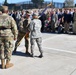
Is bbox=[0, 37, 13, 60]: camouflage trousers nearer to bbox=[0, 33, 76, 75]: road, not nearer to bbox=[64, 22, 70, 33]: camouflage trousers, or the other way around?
bbox=[0, 33, 76, 75]: road

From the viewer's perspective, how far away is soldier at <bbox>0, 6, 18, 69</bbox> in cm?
731

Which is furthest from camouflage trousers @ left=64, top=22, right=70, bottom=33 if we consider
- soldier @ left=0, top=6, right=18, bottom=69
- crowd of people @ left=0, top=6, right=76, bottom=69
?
soldier @ left=0, top=6, right=18, bottom=69

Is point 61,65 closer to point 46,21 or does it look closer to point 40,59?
point 40,59

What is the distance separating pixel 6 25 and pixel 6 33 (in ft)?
0.75

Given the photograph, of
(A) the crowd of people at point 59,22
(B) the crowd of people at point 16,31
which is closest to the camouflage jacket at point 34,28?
(B) the crowd of people at point 16,31

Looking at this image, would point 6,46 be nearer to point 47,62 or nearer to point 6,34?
point 6,34

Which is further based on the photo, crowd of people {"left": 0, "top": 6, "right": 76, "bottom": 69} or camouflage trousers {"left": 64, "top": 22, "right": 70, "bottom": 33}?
camouflage trousers {"left": 64, "top": 22, "right": 70, "bottom": 33}

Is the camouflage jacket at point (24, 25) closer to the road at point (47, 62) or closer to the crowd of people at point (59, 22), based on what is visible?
the road at point (47, 62)

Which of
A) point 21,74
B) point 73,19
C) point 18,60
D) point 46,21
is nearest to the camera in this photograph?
point 21,74

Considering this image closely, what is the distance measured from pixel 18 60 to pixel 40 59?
73 cm

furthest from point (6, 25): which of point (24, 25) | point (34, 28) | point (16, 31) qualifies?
point (24, 25)

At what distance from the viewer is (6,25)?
731 cm

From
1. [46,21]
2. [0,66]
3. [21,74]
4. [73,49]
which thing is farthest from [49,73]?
[46,21]

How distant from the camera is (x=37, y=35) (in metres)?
8.62
